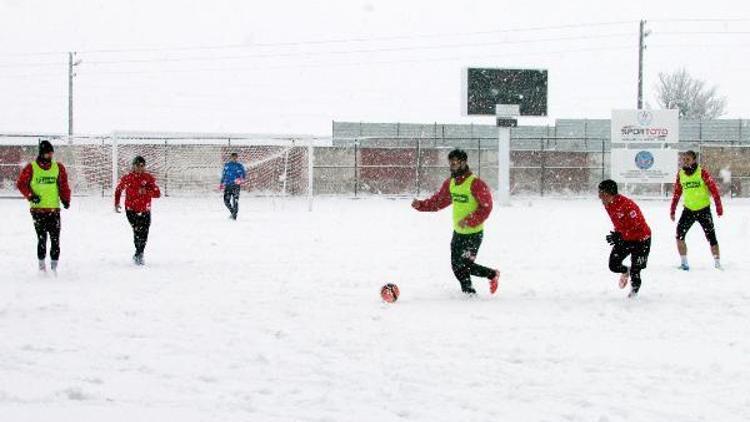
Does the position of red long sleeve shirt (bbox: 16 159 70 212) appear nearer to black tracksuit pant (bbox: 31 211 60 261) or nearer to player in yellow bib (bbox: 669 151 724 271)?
black tracksuit pant (bbox: 31 211 60 261)

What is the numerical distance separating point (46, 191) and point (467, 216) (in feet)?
16.0

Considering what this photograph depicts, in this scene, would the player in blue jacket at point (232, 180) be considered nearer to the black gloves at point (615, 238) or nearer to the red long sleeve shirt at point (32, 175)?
the red long sleeve shirt at point (32, 175)

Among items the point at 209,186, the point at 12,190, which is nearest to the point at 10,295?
the point at 209,186

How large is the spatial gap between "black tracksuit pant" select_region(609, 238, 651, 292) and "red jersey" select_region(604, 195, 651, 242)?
54 millimetres

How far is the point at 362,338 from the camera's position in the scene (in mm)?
6688

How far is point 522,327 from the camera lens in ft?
23.5

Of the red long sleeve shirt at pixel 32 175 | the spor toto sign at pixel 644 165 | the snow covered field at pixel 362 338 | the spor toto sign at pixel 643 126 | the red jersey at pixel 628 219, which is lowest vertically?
the snow covered field at pixel 362 338

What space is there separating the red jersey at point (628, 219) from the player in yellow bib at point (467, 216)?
3.90 ft

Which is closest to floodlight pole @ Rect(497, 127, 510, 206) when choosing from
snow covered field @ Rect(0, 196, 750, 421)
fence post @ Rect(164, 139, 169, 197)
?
fence post @ Rect(164, 139, 169, 197)

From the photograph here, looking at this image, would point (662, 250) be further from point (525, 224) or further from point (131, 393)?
point (131, 393)

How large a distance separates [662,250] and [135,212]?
7.98 metres

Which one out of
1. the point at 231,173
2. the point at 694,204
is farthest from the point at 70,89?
the point at 694,204

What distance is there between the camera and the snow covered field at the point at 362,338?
4824 millimetres

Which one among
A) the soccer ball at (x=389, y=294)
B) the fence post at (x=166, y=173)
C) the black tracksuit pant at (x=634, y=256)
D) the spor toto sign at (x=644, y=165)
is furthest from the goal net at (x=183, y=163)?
the black tracksuit pant at (x=634, y=256)
